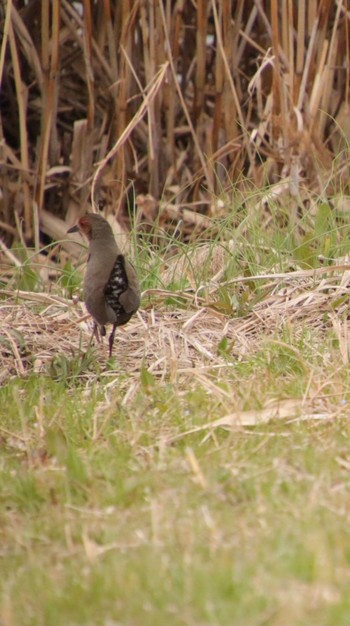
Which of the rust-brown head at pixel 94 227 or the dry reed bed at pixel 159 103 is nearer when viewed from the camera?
the rust-brown head at pixel 94 227

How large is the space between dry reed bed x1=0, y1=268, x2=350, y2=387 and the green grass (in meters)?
0.06

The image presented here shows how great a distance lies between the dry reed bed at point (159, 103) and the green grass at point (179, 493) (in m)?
1.64

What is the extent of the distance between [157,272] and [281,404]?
1644 mm

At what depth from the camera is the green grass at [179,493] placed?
2.13 meters

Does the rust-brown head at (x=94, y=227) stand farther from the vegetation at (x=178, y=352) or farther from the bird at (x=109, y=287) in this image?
the vegetation at (x=178, y=352)

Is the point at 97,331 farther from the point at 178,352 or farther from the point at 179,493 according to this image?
the point at 179,493

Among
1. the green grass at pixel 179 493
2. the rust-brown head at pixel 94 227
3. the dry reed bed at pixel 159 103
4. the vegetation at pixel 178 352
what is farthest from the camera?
the dry reed bed at pixel 159 103

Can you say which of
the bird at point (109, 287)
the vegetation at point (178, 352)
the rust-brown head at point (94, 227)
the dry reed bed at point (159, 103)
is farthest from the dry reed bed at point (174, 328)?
the dry reed bed at point (159, 103)

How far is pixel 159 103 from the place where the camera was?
596 cm

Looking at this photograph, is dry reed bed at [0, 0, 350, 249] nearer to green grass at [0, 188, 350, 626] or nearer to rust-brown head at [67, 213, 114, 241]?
rust-brown head at [67, 213, 114, 241]

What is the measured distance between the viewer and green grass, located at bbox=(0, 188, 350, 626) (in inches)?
83.7


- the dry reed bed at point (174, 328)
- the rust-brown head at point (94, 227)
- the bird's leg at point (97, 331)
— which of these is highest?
the rust-brown head at point (94, 227)

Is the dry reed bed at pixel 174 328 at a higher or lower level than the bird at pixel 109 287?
lower

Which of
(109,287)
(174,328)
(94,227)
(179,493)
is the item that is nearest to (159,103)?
(174,328)
